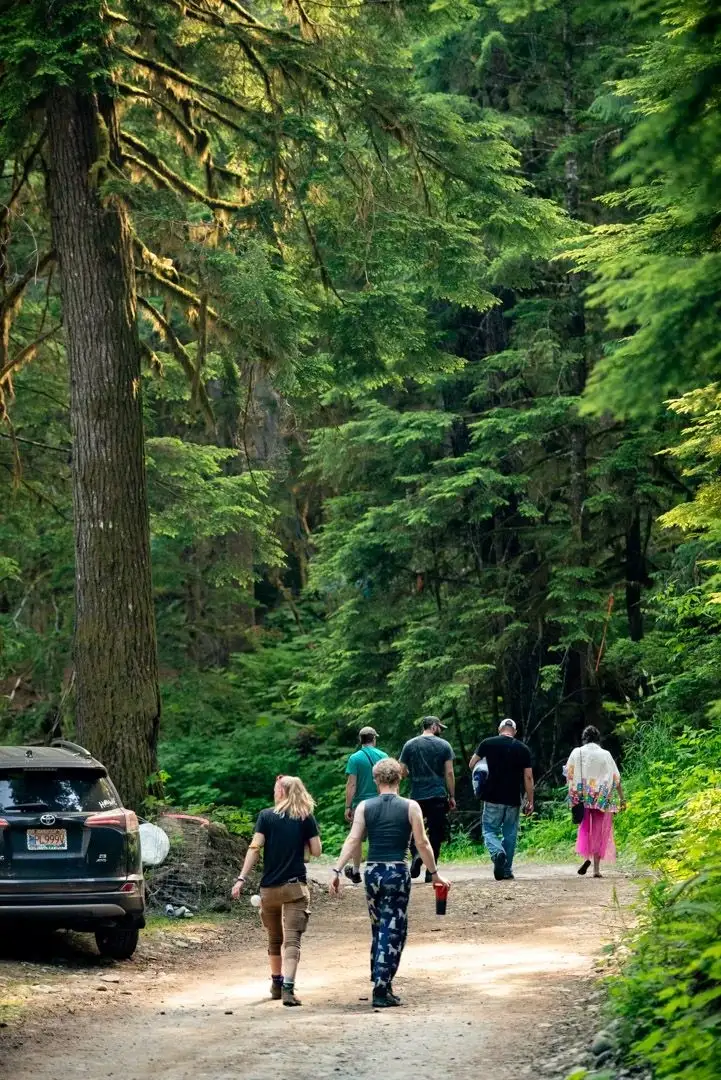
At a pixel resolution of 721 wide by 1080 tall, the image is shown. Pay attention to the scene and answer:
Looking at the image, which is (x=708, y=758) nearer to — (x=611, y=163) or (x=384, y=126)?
(x=384, y=126)

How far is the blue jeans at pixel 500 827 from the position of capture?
1755 cm

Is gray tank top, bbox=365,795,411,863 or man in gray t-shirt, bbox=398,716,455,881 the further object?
man in gray t-shirt, bbox=398,716,455,881

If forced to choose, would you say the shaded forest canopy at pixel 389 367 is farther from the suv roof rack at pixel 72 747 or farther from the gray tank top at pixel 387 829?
the suv roof rack at pixel 72 747

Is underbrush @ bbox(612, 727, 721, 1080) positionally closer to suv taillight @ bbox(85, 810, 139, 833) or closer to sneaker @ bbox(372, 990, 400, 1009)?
sneaker @ bbox(372, 990, 400, 1009)

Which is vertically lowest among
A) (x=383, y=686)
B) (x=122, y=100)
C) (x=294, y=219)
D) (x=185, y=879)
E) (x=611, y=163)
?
(x=185, y=879)

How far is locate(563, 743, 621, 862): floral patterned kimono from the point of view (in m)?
17.6

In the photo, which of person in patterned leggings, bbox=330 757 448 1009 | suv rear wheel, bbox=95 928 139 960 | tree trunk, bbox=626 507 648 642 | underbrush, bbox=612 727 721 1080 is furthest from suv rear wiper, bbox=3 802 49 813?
tree trunk, bbox=626 507 648 642

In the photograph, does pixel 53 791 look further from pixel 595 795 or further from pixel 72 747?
pixel 595 795

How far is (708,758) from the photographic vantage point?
18438mm

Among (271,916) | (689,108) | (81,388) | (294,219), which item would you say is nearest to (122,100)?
(294,219)

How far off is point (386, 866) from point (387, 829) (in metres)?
0.25

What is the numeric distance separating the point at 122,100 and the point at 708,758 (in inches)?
408

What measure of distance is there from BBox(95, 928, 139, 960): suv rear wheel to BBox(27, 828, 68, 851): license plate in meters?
1.04

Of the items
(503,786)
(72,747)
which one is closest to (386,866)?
(72,747)
